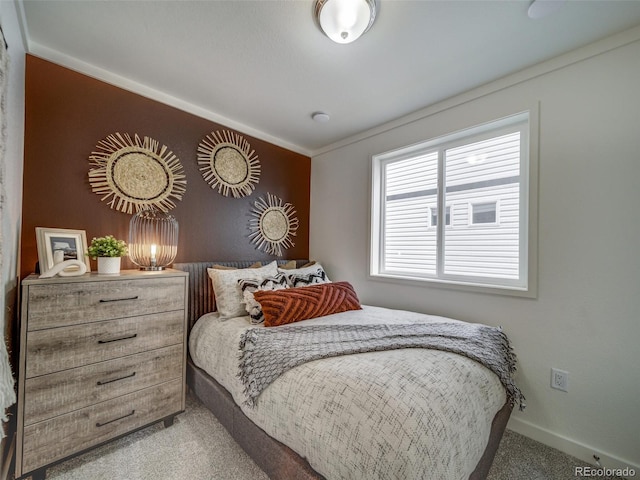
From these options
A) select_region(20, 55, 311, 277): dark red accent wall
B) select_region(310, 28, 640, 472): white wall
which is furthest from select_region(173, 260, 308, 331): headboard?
select_region(310, 28, 640, 472): white wall

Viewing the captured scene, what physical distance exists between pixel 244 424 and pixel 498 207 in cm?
227

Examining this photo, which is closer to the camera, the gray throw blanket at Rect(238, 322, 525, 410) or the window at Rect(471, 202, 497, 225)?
the gray throw blanket at Rect(238, 322, 525, 410)

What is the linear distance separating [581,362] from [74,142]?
3.55 meters

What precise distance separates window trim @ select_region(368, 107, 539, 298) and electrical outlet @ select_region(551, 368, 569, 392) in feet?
1.56

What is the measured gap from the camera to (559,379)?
5.56ft

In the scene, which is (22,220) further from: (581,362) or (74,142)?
(581,362)

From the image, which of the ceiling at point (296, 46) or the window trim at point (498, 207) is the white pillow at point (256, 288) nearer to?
the window trim at point (498, 207)

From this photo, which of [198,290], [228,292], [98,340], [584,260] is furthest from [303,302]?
[584,260]

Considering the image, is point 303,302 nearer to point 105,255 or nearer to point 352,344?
point 352,344

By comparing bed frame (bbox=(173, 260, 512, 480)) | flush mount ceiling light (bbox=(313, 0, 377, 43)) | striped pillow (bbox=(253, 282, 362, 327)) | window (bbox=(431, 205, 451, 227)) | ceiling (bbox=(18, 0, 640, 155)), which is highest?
ceiling (bbox=(18, 0, 640, 155))

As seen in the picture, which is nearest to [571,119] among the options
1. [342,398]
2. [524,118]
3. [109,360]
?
[524,118]

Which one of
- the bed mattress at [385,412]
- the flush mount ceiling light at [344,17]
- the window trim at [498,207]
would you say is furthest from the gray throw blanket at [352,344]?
the flush mount ceiling light at [344,17]

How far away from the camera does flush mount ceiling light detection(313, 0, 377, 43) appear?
1.34 metres

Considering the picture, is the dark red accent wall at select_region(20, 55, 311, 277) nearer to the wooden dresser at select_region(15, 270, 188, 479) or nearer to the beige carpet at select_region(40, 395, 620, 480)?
the wooden dresser at select_region(15, 270, 188, 479)
